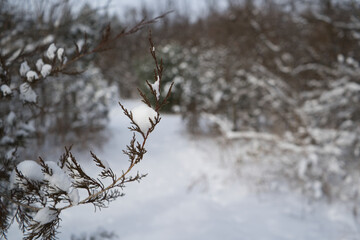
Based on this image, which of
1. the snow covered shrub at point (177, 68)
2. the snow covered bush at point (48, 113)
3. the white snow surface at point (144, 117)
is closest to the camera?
the white snow surface at point (144, 117)

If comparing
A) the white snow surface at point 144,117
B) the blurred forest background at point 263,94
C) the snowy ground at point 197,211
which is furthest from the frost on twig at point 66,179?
the blurred forest background at point 263,94

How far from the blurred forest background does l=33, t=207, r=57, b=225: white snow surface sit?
8.35 ft

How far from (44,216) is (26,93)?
876 mm

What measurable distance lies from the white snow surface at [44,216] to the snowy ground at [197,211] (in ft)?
4.71

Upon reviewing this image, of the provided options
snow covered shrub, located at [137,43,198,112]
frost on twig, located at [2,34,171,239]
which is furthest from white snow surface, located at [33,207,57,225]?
snow covered shrub, located at [137,43,198,112]

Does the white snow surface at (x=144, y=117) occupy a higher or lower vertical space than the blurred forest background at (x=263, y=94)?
lower

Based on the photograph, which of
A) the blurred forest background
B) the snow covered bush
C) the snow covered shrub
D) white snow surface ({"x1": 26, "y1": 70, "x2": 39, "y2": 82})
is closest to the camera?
the snow covered bush

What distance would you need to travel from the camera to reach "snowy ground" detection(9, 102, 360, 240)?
10.2ft

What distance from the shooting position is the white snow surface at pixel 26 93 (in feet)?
5.33

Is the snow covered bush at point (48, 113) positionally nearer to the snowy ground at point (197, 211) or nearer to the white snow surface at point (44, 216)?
Answer: the white snow surface at point (44, 216)

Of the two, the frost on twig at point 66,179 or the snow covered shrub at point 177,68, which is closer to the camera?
the frost on twig at point 66,179

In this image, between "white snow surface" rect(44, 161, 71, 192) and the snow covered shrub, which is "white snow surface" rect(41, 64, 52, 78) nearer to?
"white snow surface" rect(44, 161, 71, 192)

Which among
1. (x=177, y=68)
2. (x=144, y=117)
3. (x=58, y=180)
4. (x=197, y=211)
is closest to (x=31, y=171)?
(x=58, y=180)

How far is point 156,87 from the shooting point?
3.25 feet
